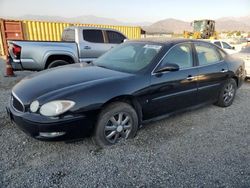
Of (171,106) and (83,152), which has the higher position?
(171,106)

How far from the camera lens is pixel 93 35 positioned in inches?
303

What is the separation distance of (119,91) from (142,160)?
980 mm

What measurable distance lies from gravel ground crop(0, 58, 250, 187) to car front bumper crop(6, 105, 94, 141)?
0.34 meters

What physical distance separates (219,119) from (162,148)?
1.79m

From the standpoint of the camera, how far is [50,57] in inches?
257

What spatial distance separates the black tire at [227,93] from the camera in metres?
4.87

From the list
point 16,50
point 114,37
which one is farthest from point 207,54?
point 16,50

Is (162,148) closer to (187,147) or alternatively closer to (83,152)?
(187,147)

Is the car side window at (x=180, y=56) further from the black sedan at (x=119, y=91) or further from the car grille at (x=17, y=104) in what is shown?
the car grille at (x=17, y=104)

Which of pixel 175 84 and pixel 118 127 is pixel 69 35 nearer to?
pixel 175 84

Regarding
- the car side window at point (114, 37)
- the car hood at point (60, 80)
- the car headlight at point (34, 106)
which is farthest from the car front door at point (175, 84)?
the car side window at point (114, 37)

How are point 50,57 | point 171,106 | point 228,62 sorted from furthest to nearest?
1. point 50,57
2. point 228,62
3. point 171,106

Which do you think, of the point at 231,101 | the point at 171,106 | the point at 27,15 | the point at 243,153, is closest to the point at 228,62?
the point at 231,101

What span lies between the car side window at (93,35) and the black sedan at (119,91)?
3.38 meters
